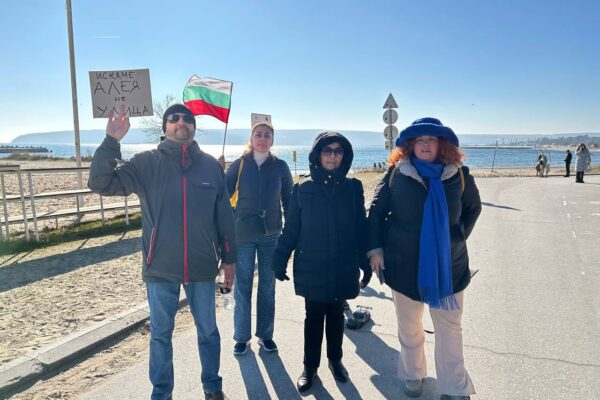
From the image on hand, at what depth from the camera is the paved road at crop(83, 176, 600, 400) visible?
2.90 meters

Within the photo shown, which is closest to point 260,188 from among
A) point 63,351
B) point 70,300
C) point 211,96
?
point 211,96

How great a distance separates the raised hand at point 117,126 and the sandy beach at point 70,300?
6.52 feet

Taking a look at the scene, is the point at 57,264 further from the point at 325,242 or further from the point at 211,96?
the point at 325,242

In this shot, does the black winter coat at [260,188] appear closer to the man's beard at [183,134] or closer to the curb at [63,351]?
the man's beard at [183,134]

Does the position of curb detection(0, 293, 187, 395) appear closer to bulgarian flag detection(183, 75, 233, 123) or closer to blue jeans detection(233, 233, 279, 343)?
blue jeans detection(233, 233, 279, 343)

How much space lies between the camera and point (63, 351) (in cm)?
337

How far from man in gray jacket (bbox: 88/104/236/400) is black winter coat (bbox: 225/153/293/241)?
69cm

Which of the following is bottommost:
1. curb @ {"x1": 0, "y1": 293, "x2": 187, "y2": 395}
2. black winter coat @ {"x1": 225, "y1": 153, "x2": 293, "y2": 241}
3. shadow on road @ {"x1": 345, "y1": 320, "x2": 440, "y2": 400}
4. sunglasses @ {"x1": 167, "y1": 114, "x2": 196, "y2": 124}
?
shadow on road @ {"x1": 345, "y1": 320, "x2": 440, "y2": 400}

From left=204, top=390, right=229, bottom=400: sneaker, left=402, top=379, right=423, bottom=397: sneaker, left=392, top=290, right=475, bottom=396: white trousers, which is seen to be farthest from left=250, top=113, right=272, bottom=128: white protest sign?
left=402, top=379, right=423, bottom=397: sneaker

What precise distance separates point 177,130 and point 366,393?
2366mm

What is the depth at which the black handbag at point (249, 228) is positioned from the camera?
11.2ft

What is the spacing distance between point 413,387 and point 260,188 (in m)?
2.04

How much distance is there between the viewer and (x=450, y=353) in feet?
8.95

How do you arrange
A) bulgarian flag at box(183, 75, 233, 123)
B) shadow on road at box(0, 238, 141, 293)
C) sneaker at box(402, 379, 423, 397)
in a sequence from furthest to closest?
shadow on road at box(0, 238, 141, 293)
bulgarian flag at box(183, 75, 233, 123)
sneaker at box(402, 379, 423, 397)
